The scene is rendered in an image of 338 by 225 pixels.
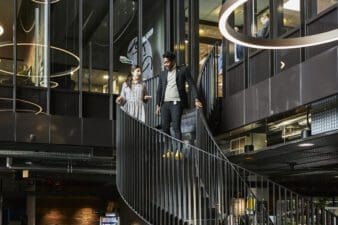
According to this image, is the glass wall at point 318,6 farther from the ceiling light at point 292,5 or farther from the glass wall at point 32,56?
the glass wall at point 32,56

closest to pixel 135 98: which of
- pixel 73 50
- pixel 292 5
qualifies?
pixel 292 5

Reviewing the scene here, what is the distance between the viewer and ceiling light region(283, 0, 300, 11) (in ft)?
40.6

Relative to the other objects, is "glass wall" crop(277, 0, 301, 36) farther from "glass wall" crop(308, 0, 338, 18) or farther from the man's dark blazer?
the man's dark blazer

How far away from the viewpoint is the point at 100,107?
16.6 meters

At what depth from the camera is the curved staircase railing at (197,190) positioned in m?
9.16

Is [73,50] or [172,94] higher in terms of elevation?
[73,50]

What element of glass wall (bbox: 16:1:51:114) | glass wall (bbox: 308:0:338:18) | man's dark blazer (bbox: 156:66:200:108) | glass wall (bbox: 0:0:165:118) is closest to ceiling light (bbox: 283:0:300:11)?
glass wall (bbox: 308:0:338:18)

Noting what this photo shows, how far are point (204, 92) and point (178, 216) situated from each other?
4048 millimetres

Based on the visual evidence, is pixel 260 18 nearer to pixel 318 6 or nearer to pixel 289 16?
pixel 289 16

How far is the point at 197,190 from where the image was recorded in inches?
369

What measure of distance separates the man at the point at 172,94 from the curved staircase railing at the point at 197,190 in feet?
1.14

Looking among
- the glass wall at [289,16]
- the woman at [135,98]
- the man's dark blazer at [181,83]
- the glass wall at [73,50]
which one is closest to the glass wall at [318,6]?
the glass wall at [289,16]

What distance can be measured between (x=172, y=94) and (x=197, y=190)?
2.11 metres

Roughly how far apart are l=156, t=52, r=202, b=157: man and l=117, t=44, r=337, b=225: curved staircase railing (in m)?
0.35
